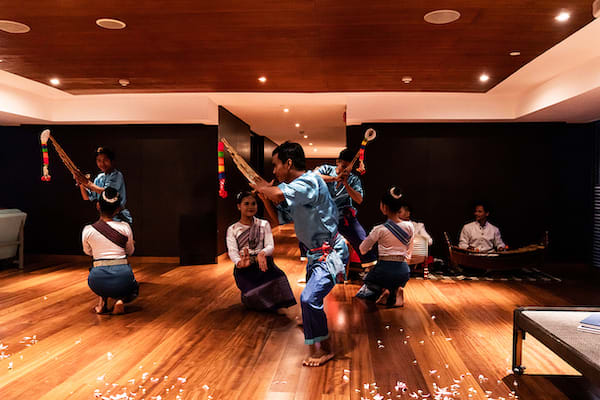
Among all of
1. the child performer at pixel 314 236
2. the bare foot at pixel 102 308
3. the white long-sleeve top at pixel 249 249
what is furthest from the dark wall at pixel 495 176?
the bare foot at pixel 102 308

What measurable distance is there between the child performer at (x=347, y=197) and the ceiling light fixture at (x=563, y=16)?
216 cm

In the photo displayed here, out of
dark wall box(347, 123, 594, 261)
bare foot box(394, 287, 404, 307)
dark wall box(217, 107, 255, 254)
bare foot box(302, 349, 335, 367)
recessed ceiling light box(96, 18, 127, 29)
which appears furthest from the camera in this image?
dark wall box(217, 107, 255, 254)

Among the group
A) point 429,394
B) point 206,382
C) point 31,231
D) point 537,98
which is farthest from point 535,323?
point 31,231

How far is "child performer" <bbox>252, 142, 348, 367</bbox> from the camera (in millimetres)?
3014

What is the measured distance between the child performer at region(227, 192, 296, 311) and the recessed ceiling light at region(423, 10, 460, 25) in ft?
7.22

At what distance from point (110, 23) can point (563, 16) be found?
3549mm

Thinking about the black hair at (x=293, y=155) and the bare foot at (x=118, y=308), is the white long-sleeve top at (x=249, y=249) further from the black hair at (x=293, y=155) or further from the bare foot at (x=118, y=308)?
the black hair at (x=293, y=155)

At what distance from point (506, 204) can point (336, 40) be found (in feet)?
14.8

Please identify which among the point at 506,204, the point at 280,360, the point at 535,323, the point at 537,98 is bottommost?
the point at 280,360

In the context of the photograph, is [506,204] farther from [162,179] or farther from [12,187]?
[12,187]

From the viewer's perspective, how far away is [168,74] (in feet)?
17.1

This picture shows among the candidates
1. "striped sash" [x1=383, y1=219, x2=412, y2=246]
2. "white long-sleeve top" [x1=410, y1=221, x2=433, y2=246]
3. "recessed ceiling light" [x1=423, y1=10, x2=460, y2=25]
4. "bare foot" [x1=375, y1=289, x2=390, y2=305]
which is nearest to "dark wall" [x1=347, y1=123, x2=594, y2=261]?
"white long-sleeve top" [x1=410, y1=221, x2=433, y2=246]

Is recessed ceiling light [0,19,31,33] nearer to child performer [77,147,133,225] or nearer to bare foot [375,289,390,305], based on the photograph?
child performer [77,147,133,225]

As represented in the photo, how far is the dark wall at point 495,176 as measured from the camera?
6934 millimetres
